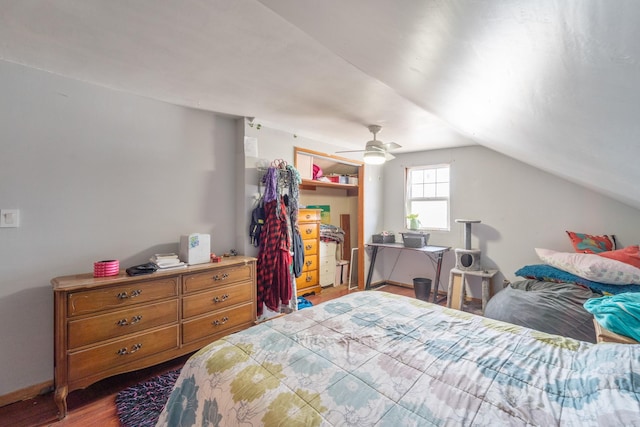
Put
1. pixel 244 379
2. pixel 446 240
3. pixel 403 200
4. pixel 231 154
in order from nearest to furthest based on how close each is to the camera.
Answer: pixel 244 379 → pixel 231 154 → pixel 446 240 → pixel 403 200

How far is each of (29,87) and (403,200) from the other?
4.56 meters

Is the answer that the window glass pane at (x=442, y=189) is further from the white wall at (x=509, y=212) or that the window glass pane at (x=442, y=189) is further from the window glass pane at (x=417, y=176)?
the window glass pane at (x=417, y=176)

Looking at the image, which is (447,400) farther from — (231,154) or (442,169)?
(442,169)

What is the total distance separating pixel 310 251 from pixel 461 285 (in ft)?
7.07

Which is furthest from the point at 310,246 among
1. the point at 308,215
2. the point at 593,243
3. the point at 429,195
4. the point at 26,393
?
the point at 593,243

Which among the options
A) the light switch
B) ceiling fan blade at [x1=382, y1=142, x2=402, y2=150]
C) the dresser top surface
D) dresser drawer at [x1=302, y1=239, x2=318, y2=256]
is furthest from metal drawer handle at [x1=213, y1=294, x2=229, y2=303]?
ceiling fan blade at [x1=382, y1=142, x2=402, y2=150]

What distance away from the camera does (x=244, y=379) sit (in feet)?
3.52

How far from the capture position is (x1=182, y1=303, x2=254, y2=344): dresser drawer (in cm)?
229

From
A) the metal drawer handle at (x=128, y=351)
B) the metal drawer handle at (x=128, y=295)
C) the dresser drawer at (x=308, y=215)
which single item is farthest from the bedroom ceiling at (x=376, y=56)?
the metal drawer handle at (x=128, y=351)

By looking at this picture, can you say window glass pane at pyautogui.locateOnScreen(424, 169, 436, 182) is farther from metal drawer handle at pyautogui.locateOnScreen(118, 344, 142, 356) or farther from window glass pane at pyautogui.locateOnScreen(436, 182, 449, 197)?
metal drawer handle at pyautogui.locateOnScreen(118, 344, 142, 356)

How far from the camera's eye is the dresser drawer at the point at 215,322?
2.29 metres

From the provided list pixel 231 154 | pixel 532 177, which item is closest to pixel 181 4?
pixel 231 154

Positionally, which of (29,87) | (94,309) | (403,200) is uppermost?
(29,87)

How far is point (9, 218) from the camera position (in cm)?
188
